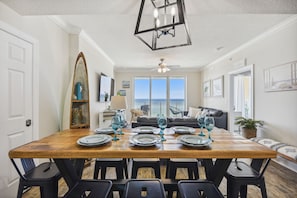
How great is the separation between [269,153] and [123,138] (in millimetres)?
1188

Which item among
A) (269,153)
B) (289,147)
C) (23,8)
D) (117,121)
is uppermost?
(23,8)

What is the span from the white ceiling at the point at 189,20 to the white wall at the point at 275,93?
0.23m

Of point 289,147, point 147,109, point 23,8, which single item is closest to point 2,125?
point 23,8

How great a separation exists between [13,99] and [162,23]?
2580 mm

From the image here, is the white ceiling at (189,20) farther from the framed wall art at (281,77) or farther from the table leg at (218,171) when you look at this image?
the table leg at (218,171)

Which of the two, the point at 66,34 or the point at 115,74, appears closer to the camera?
the point at 66,34

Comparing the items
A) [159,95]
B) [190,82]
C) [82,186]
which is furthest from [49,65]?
[190,82]

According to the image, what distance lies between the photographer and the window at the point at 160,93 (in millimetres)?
8570

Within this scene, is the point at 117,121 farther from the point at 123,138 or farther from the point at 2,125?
the point at 2,125

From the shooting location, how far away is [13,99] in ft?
7.32

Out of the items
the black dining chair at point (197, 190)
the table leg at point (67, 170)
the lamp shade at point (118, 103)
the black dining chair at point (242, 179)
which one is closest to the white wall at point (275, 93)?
the black dining chair at point (242, 179)

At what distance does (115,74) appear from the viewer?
8531 mm

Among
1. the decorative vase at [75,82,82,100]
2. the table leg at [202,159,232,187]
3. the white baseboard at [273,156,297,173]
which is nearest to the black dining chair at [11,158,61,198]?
the table leg at [202,159,232,187]

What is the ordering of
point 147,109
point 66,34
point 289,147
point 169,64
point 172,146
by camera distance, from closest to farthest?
1. point 172,146
2. point 289,147
3. point 66,34
4. point 169,64
5. point 147,109
